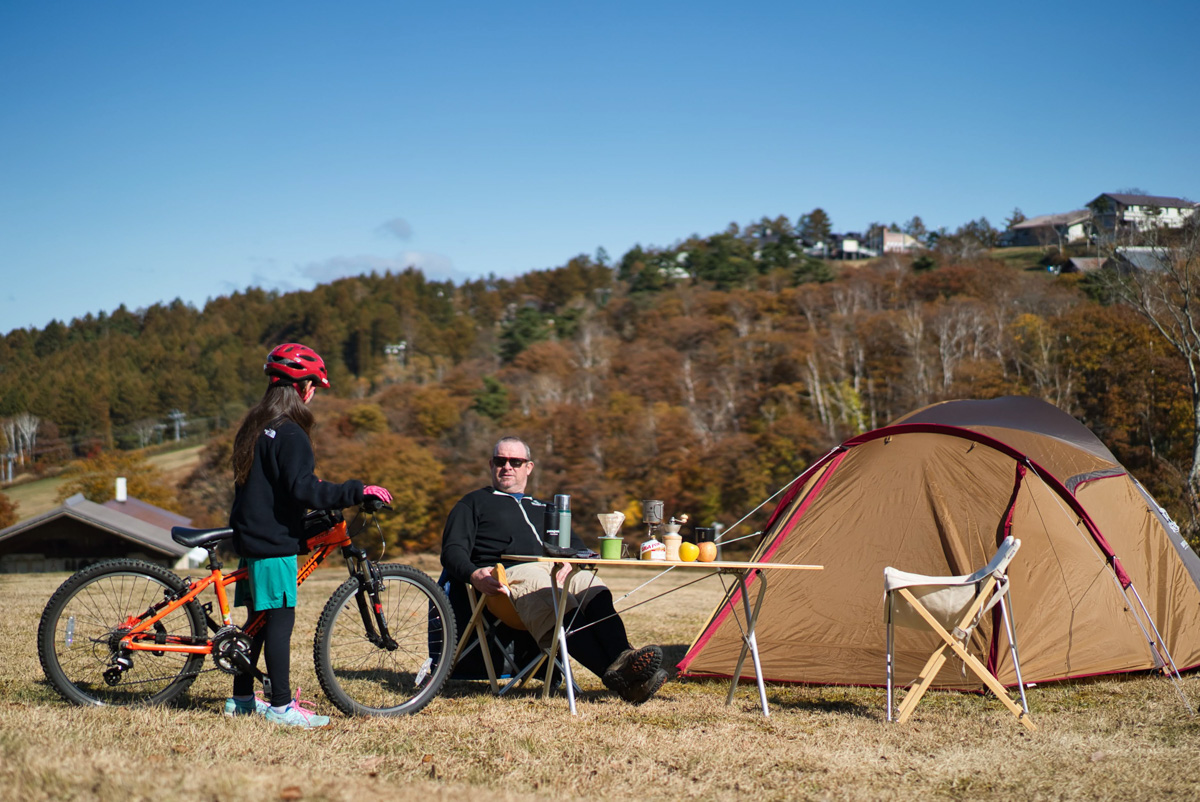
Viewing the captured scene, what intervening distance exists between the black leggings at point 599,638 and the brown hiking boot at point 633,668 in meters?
0.23

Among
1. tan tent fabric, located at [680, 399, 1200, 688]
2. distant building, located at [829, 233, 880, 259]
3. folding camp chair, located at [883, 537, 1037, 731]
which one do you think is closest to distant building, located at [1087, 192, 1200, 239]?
tan tent fabric, located at [680, 399, 1200, 688]

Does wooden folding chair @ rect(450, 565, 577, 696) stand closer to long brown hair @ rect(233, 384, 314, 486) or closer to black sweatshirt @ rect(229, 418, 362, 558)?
black sweatshirt @ rect(229, 418, 362, 558)

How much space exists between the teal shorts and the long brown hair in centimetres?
37

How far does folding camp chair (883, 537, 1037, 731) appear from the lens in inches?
190

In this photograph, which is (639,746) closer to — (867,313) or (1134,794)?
(1134,794)

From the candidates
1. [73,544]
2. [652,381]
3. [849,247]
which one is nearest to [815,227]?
[849,247]

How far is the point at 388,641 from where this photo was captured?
489 cm

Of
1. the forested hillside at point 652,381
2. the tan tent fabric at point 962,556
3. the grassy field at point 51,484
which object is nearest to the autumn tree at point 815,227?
the forested hillside at point 652,381

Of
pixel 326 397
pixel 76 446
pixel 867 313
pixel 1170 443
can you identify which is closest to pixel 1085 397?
pixel 1170 443

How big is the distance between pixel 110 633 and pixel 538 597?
203 cm

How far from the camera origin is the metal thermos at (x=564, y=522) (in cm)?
513

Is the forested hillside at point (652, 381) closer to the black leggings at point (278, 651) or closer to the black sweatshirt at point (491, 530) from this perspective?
the black sweatshirt at point (491, 530)

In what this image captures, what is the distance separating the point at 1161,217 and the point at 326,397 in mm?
50947

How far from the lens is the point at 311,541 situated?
4.70m
